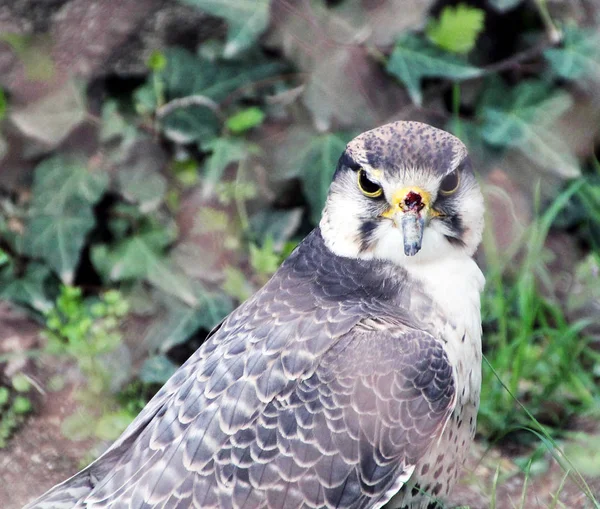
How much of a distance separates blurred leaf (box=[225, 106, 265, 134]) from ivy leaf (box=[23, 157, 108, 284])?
679 mm

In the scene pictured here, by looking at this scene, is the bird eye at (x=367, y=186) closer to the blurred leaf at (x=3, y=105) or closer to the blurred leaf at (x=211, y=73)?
the blurred leaf at (x=211, y=73)

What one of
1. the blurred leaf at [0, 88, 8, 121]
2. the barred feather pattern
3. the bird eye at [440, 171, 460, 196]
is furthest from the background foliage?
the bird eye at [440, 171, 460, 196]

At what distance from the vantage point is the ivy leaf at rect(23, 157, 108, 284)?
14.7 feet

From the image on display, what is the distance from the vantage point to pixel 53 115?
14.7ft

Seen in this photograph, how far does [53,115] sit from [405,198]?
88.2 inches

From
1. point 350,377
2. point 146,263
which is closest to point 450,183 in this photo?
point 350,377

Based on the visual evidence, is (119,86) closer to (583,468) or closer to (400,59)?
(400,59)

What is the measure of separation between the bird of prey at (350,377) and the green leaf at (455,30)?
1625 mm

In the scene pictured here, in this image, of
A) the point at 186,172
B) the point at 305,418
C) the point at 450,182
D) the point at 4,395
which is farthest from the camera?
the point at 186,172

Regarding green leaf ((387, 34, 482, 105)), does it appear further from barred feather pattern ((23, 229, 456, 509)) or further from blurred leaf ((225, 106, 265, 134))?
barred feather pattern ((23, 229, 456, 509))

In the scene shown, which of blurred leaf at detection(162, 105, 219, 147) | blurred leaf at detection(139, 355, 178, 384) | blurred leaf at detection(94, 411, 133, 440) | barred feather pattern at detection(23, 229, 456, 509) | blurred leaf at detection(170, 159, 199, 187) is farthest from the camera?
blurred leaf at detection(170, 159, 199, 187)

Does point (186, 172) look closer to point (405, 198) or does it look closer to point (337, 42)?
point (337, 42)

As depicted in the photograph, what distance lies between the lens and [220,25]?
4.69 metres

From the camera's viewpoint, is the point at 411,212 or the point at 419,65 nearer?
the point at 411,212
